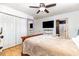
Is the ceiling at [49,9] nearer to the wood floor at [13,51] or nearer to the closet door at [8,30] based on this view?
the closet door at [8,30]

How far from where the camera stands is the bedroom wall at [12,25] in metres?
1.43

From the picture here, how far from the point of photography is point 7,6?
4.72ft

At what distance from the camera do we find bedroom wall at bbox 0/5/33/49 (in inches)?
A: 56.4

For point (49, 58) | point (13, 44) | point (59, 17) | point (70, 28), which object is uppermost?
point (59, 17)

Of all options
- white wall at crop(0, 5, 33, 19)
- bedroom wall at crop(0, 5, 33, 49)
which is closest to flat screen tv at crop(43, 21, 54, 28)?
bedroom wall at crop(0, 5, 33, 49)

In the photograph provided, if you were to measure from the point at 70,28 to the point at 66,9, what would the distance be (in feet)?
0.95

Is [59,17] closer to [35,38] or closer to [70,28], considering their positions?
[70,28]

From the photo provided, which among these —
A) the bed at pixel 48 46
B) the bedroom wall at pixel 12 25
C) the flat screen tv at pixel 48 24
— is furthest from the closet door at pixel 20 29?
the flat screen tv at pixel 48 24

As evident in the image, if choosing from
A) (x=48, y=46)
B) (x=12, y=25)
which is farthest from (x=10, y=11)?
(x=48, y=46)

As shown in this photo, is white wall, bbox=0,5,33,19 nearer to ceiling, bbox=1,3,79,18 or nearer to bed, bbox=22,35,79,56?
ceiling, bbox=1,3,79,18

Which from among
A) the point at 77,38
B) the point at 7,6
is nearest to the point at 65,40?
the point at 77,38

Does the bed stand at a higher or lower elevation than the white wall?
lower

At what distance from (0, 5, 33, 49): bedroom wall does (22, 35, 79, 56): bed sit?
16cm

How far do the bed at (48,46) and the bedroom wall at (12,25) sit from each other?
160 mm
